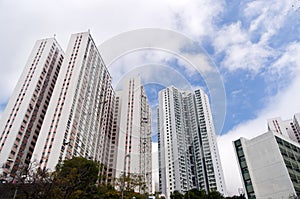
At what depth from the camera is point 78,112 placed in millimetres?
35656

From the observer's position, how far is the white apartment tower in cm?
3082

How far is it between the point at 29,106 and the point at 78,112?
29.7 ft

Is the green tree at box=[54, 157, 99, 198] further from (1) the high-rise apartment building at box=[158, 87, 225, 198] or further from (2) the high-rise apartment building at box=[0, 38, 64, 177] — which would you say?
(1) the high-rise apartment building at box=[158, 87, 225, 198]

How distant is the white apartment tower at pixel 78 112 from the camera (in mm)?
30819

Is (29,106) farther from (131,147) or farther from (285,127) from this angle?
(285,127)

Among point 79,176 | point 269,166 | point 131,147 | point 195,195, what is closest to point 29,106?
point 131,147

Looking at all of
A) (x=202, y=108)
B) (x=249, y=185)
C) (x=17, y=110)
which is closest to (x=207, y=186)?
(x=202, y=108)

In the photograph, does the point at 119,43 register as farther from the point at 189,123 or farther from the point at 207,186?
the point at 207,186


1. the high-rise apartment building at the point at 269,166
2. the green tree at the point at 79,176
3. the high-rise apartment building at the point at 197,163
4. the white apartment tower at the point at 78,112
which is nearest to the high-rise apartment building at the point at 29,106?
the white apartment tower at the point at 78,112

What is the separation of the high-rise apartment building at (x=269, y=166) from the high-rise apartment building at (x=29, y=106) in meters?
28.9

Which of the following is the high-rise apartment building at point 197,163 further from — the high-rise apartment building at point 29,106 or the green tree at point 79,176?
the green tree at point 79,176

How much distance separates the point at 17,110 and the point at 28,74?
809 cm

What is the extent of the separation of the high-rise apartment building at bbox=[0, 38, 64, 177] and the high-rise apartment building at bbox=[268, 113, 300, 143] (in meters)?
61.3

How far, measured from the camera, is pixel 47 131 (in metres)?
32.4
